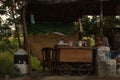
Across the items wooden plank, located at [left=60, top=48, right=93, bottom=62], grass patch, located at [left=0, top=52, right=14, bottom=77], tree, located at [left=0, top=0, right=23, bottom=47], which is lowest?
grass patch, located at [left=0, top=52, right=14, bottom=77]

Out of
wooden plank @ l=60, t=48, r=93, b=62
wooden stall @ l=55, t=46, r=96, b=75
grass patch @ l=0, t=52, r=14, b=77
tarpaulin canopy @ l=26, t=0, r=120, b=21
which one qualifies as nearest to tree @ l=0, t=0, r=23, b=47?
tarpaulin canopy @ l=26, t=0, r=120, b=21

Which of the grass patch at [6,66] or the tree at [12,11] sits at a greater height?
the tree at [12,11]

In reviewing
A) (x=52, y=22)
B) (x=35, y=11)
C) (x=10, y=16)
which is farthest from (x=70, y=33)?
(x=10, y=16)

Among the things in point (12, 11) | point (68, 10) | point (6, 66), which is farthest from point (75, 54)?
point (68, 10)

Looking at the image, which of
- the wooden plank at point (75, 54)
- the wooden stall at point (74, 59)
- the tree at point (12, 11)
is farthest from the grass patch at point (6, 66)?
the wooden plank at point (75, 54)

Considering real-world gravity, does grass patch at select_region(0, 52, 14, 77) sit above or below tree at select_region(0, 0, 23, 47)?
below

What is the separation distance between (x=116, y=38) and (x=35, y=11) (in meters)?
4.51

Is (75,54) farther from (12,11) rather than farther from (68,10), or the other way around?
(68,10)

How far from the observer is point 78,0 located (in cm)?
1398

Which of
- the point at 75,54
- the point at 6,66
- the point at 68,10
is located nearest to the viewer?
the point at 75,54

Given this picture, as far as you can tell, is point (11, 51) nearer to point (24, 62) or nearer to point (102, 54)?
point (24, 62)

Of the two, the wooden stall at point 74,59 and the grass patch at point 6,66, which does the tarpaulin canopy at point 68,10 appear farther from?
→ the wooden stall at point 74,59

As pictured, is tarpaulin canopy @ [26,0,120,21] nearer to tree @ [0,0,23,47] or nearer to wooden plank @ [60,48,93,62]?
tree @ [0,0,23,47]

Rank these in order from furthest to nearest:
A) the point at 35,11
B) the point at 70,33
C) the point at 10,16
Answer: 1. the point at 70,33
2. the point at 35,11
3. the point at 10,16
